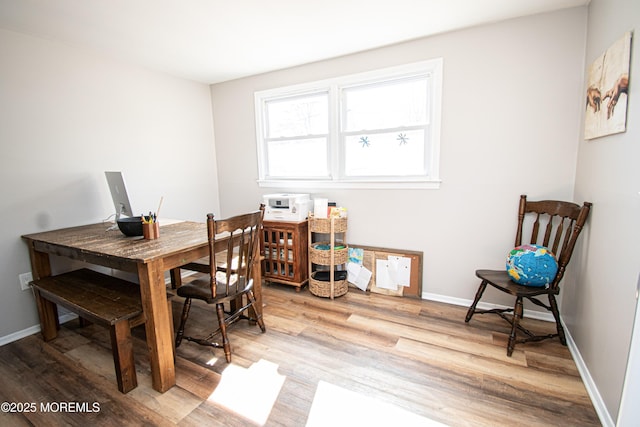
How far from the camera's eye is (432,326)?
2301 millimetres

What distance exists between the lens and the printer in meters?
2.98

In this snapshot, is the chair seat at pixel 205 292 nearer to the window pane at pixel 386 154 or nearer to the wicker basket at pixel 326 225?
the wicker basket at pixel 326 225

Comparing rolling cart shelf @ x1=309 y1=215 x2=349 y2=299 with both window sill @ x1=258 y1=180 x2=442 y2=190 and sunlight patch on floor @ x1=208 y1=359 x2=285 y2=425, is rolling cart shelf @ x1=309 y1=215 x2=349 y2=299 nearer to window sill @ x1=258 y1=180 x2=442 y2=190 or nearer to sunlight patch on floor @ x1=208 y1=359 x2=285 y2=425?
window sill @ x1=258 y1=180 x2=442 y2=190

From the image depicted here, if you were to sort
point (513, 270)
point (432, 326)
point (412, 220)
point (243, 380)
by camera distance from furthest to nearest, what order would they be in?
1. point (412, 220)
2. point (432, 326)
3. point (513, 270)
4. point (243, 380)

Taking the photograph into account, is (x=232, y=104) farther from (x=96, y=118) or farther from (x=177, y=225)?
(x=177, y=225)

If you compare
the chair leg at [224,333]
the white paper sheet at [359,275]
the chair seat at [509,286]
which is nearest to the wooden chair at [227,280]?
the chair leg at [224,333]

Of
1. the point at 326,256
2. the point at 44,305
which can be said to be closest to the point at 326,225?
the point at 326,256

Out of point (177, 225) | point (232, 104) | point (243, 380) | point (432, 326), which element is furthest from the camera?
point (232, 104)

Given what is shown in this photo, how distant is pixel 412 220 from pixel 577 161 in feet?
4.14

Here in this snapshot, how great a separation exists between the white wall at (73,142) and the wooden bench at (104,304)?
366 millimetres

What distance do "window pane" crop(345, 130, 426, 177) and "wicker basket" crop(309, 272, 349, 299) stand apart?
1.11 metres

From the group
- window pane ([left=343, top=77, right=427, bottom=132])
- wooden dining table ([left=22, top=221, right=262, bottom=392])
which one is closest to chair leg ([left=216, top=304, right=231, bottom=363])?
wooden dining table ([left=22, top=221, right=262, bottom=392])

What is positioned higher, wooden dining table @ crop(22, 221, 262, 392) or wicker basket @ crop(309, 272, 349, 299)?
wooden dining table @ crop(22, 221, 262, 392)

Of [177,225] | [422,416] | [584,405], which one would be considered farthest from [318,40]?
[584,405]
